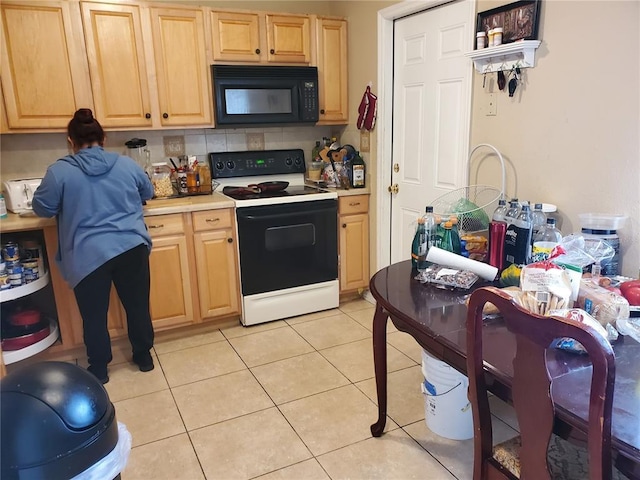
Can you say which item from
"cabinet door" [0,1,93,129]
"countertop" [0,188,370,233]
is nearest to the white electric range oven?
"countertop" [0,188,370,233]

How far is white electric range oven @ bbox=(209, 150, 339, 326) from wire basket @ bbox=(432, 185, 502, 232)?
1030mm

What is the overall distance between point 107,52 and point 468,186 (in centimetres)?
227

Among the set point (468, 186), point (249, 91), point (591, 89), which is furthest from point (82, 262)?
point (591, 89)

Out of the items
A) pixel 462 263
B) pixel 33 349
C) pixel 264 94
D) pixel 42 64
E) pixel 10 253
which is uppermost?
pixel 42 64

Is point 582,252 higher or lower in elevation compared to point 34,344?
higher

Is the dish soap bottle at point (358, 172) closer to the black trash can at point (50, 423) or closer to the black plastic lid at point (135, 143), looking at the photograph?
the black plastic lid at point (135, 143)

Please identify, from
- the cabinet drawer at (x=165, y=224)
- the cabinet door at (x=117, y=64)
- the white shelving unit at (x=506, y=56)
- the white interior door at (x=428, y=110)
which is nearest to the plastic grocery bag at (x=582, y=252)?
the white shelving unit at (x=506, y=56)

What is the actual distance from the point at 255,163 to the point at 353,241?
0.95m

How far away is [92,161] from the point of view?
2.36 metres

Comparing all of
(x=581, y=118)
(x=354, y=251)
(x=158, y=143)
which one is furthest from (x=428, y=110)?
(x=158, y=143)

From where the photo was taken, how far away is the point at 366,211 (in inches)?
141

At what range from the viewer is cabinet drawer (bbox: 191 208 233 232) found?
9.91 ft

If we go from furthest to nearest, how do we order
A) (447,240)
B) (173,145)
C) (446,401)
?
1. (173,145)
2. (446,401)
3. (447,240)

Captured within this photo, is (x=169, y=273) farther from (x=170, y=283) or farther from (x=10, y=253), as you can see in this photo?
(x=10, y=253)
